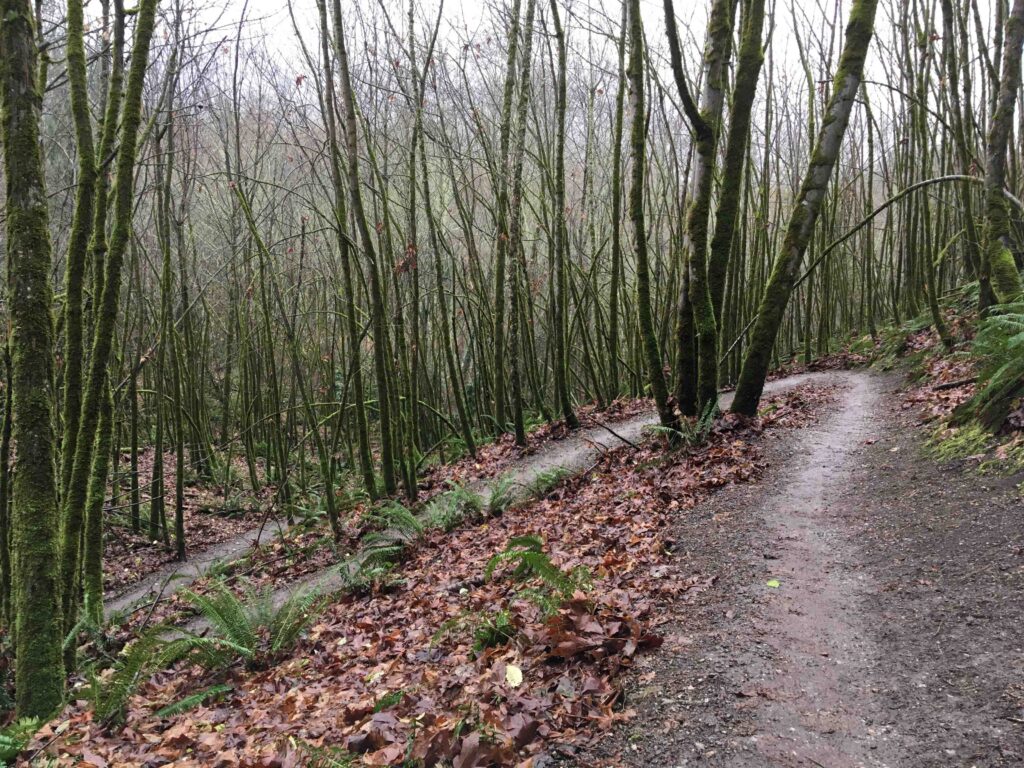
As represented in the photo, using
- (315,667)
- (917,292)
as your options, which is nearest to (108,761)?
(315,667)

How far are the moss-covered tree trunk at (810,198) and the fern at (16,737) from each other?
6246 millimetres

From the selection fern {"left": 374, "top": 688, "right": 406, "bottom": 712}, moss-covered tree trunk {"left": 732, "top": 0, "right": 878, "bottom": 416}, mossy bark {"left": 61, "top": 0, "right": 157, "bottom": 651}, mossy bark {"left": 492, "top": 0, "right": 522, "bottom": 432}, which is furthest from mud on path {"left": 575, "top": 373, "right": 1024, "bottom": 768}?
mossy bark {"left": 492, "top": 0, "right": 522, "bottom": 432}

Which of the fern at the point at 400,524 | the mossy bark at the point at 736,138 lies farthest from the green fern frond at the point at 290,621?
the mossy bark at the point at 736,138

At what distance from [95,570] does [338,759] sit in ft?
13.5

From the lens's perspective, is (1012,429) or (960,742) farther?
(1012,429)

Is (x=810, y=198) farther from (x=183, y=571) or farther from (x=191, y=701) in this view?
(x=183, y=571)

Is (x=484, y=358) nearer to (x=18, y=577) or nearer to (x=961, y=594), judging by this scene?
(x=18, y=577)

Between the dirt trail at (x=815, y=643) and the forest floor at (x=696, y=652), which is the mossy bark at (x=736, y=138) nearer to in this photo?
the forest floor at (x=696, y=652)

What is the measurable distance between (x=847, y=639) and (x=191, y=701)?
352 cm

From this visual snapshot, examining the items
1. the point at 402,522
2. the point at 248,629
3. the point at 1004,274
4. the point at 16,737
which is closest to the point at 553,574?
the point at 248,629

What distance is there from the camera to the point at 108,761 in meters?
3.27

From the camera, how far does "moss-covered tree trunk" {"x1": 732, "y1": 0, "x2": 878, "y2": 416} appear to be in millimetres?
6285

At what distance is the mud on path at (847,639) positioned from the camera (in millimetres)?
2264

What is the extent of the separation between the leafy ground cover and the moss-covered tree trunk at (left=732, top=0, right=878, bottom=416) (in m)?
1.44
